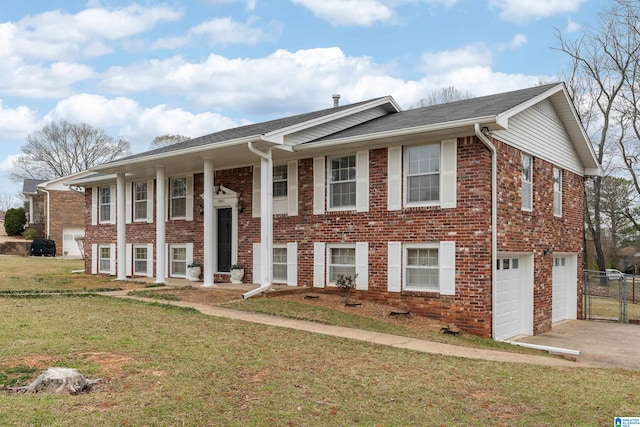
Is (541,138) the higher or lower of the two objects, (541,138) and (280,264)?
the higher

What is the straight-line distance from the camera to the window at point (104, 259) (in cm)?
2033

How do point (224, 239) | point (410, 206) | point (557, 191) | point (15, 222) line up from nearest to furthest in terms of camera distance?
point (410, 206), point (557, 191), point (224, 239), point (15, 222)

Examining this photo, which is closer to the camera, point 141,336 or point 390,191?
point 141,336

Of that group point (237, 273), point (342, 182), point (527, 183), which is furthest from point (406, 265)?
point (237, 273)

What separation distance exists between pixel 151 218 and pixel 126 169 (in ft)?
8.00

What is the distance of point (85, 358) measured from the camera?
6.60 meters

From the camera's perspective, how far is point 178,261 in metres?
17.6

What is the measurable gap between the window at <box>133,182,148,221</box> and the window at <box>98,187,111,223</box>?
185 centimetres

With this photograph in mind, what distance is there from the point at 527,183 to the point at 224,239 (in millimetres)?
8572

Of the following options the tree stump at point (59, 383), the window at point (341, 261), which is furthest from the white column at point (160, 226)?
the tree stump at point (59, 383)

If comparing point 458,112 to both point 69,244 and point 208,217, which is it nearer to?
point 208,217

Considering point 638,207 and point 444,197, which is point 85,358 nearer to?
point 444,197

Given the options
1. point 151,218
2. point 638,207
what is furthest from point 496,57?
point 638,207

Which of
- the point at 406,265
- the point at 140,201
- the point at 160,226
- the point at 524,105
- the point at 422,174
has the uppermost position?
the point at 524,105
